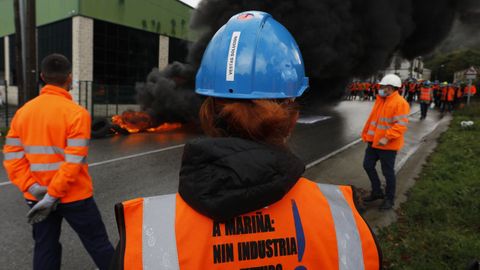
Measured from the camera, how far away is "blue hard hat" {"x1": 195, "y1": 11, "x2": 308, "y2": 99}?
1213 millimetres

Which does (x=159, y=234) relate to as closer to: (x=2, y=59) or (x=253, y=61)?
(x=253, y=61)

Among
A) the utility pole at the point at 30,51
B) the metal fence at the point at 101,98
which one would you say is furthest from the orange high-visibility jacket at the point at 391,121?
the metal fence at the point at 101,98

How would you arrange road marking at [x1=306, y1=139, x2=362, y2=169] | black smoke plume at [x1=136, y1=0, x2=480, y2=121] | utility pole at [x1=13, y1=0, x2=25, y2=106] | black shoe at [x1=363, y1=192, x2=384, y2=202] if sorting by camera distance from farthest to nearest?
1. black smoke plume at [x1=136, y1=0, x2=480, y2=121]
2. utility pole at [x1=13, y1=0, x2=25, y2=106]
3. road marking at [x1=306, y1=139, x2=362, y2=169]
4. black shoe at [x1=363, y1=192, x2=384, y2=202]

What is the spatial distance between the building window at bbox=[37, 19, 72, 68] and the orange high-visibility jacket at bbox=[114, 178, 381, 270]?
18576 mm

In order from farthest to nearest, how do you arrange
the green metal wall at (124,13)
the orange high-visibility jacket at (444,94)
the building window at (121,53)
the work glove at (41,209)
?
the orange high-visibility jacket at (444,94) → the building window at (121,53) → the green metal wall at (124,13) → the work glove at (41,209)

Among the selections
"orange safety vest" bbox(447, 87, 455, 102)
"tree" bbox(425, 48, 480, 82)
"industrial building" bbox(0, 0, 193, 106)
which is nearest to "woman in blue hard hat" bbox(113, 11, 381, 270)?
"industrial building" bbox(0, 0, 193, 106)

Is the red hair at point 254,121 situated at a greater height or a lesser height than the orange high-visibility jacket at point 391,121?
greater

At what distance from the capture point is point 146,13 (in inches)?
791

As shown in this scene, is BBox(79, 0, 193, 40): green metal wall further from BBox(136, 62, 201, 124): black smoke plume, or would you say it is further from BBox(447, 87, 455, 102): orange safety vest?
BBox(447, 87, 455, 102): orange safety vest

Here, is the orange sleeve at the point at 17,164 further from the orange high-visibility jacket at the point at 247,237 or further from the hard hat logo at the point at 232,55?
the hard hat logo at the point at 232,55

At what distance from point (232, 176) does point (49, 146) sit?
2.10m

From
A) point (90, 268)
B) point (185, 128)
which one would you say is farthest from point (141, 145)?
point (90, 268)

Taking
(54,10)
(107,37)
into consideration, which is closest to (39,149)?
(107,37)

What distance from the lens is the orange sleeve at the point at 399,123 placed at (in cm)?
461
